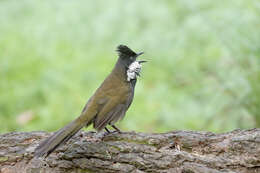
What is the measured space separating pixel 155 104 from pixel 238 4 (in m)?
2.66

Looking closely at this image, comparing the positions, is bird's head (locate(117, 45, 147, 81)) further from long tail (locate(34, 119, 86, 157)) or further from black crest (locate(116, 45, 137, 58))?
long tail (locate(34, 119, 86, 157))

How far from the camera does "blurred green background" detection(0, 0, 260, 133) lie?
20.2 feet

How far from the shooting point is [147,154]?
12.3ft

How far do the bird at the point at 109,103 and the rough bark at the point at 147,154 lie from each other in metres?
0.17

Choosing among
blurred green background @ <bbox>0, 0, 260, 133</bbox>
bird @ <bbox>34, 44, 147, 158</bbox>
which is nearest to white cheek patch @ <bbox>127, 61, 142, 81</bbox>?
bird @ <bbox>34, 44, 147, 158</bbox>

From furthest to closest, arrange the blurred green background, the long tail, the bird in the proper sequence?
the blurred green background < the bird < the long tail

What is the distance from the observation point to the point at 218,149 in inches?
146

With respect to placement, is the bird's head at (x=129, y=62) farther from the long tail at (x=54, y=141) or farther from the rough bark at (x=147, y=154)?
the long tail at (x=54, y=141)

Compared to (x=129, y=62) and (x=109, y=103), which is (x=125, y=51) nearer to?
(x=129, y=62)

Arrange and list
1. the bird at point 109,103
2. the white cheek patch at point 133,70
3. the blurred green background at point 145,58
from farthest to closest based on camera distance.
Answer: the blurred green background at point 145,58 < the white cheek patch at point 133,70 < the bird at point 109,103

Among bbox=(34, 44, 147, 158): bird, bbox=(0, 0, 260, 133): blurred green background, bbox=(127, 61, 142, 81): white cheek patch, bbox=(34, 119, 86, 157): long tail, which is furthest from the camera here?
bbox=(0, 0, 260, 133): blurred green background

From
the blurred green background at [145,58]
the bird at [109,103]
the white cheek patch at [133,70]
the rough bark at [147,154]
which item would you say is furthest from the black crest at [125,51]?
the blurred green background at [145,58]

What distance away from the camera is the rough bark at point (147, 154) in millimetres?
3594

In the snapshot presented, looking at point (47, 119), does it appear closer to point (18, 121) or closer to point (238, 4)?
point (18, 121)
